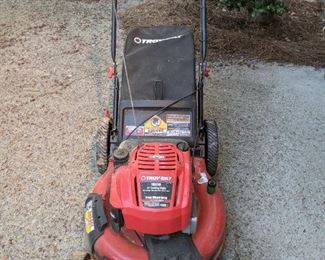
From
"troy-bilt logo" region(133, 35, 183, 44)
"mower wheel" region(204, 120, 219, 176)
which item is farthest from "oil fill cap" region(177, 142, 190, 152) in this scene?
"troy-bilt logo" region(133, 35, 183, 44)

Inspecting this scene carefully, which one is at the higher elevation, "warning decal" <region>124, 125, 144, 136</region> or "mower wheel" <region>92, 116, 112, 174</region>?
"warning decal" <region>124, 125, 144, 136</region>

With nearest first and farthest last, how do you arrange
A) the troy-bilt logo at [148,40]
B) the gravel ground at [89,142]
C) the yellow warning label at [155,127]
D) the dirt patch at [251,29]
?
the yellow warning label at [155,127], the gravel ground at [89,142], the troy-bilt logo at [148,40], the dirt patch at [251,29]

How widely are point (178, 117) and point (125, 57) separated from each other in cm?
54

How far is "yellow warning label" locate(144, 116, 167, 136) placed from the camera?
8.65 ft

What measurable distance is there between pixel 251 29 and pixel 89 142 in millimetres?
2009

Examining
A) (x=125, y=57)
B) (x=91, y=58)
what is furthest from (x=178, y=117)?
(x=91, y=58)

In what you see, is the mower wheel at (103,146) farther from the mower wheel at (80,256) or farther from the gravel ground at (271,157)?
the gravel ground at (271,157)

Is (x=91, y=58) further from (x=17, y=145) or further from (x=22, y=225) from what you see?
(x=22, y=225)

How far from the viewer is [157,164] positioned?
2236mm

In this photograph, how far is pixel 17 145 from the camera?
3.30 metres

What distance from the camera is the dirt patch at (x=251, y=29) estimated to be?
14.0 ft

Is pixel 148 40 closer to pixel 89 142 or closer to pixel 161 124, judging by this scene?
pixel 161 124

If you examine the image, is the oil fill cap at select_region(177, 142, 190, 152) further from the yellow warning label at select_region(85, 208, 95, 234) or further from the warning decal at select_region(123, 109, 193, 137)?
the yellow warning label at select_region(85, 208, 95, 234)

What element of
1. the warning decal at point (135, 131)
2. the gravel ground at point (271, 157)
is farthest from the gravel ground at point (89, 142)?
the warning decal at point (135, 131)
